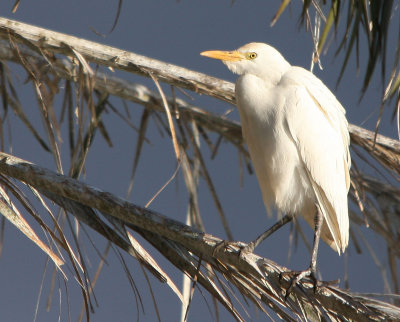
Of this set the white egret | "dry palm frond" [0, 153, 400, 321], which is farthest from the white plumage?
"dry palm frond" [0, 153, 400, 321]

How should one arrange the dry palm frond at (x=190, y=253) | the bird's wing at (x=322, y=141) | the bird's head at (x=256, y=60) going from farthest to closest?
the bird's head at (x=256, y=60)
the bird's wing at (x=322, y=141)
the dry palm frond at (x=190, y=253)

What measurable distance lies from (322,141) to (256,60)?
1.15 ft

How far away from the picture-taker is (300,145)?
2053mm

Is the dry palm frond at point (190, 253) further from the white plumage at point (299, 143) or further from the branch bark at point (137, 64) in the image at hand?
the white plumage at point (299, 143)

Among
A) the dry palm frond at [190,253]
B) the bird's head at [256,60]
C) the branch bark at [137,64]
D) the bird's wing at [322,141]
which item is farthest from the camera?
the bird's head at [256,60]

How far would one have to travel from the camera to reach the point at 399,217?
8.36 feet

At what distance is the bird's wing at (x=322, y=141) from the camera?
6.59 ft

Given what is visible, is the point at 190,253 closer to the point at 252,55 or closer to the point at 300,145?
the point at 300,145

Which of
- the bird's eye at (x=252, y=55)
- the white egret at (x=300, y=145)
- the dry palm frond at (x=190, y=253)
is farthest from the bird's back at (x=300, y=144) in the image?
the dry palm frond at (x=190, y=253)

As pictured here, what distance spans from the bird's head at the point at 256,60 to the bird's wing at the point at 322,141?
55 millimetres

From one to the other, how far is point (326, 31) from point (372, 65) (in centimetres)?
15

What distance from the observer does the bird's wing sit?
6.59 feet

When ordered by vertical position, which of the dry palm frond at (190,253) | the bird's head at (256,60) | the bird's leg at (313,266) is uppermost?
the bird's head at (256,60)

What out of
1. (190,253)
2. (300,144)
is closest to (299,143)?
(300,144)
